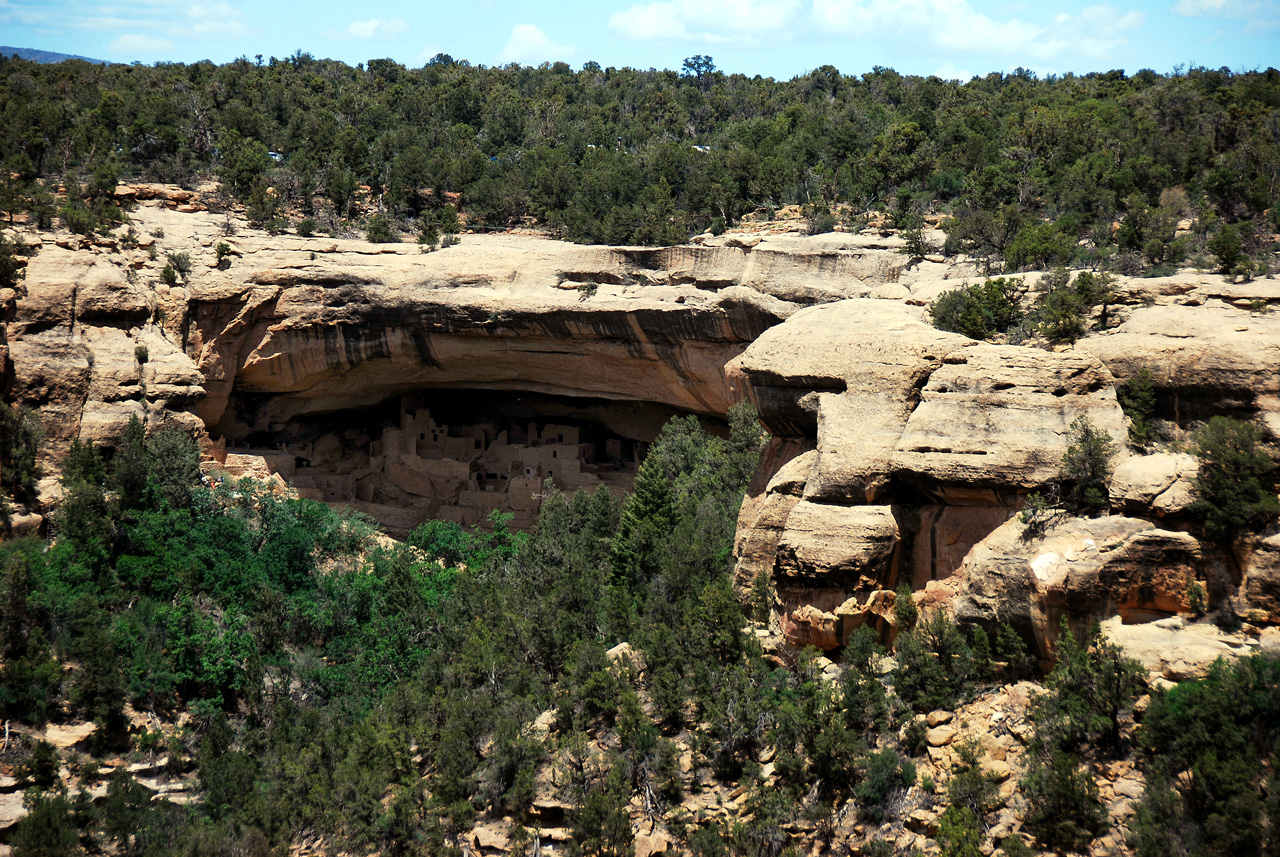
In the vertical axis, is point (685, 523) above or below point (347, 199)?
below

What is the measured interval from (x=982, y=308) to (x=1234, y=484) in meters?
5.82

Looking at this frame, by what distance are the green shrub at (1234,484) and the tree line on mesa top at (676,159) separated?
6.09 meters

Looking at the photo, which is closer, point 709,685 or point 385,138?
point 709,685

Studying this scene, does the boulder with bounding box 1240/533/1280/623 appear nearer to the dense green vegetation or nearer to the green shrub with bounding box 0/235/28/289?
the dense green vegetation

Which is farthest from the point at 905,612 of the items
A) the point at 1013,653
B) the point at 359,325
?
the point at 359,325

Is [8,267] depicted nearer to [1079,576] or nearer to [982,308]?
[982,308]

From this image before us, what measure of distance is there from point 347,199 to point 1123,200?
19.7m

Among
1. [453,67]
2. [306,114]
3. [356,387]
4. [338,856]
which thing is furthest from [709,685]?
[453,67]

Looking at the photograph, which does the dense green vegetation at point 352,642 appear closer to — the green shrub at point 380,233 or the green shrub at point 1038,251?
the green shrub at point 1038,251

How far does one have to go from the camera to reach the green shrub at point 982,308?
53.6ft

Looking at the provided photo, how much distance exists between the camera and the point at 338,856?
580 inches

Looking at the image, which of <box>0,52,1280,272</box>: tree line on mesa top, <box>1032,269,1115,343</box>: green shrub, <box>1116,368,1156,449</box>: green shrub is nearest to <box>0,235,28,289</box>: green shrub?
<box>0,52,1280,272</box>: tree line on mesa top

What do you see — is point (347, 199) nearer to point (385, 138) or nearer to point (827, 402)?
point (385, 138)

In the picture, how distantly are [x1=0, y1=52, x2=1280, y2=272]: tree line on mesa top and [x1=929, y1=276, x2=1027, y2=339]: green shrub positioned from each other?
2882 mm
